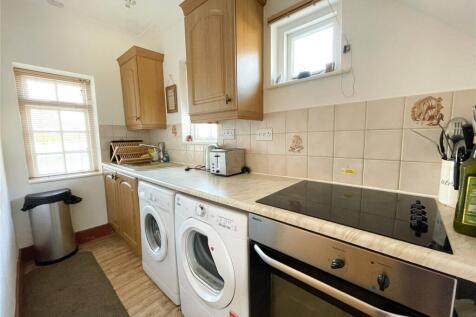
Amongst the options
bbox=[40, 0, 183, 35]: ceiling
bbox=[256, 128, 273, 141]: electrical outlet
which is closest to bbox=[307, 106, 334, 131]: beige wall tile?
bbox=[256, 128, 273, 141]: electrical outlet

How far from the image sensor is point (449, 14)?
0.76 meters

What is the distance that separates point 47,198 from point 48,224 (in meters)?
0.25

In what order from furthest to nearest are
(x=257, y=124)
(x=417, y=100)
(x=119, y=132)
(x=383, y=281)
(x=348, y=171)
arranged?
(x=119, y=132) → (x=257, y=124) → (x=348, y=171) → (x=417, y=100) → (x=383, y=281)

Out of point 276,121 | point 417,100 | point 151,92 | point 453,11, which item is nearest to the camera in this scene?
point 453,11

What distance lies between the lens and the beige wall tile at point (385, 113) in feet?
3.09

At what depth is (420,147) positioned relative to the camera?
2.96 ft

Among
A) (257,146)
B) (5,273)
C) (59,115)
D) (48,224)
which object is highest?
(59,115)

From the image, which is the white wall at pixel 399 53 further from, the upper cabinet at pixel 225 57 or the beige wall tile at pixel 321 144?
the upper cabinet at pixel 225 57

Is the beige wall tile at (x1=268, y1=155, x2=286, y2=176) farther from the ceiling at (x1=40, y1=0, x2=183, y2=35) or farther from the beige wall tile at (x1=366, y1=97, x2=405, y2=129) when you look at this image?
the ceiling at (x1=40, y1=0, x2=183, y2=35)

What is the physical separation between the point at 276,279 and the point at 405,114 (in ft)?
3.17

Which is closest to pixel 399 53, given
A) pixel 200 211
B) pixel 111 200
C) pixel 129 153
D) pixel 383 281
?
pixel 383 281

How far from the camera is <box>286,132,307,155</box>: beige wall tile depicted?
1.26 m

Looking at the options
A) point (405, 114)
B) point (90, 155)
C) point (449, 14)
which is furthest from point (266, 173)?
point (90, 155)

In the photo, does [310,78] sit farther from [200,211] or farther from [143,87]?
[143,87]
